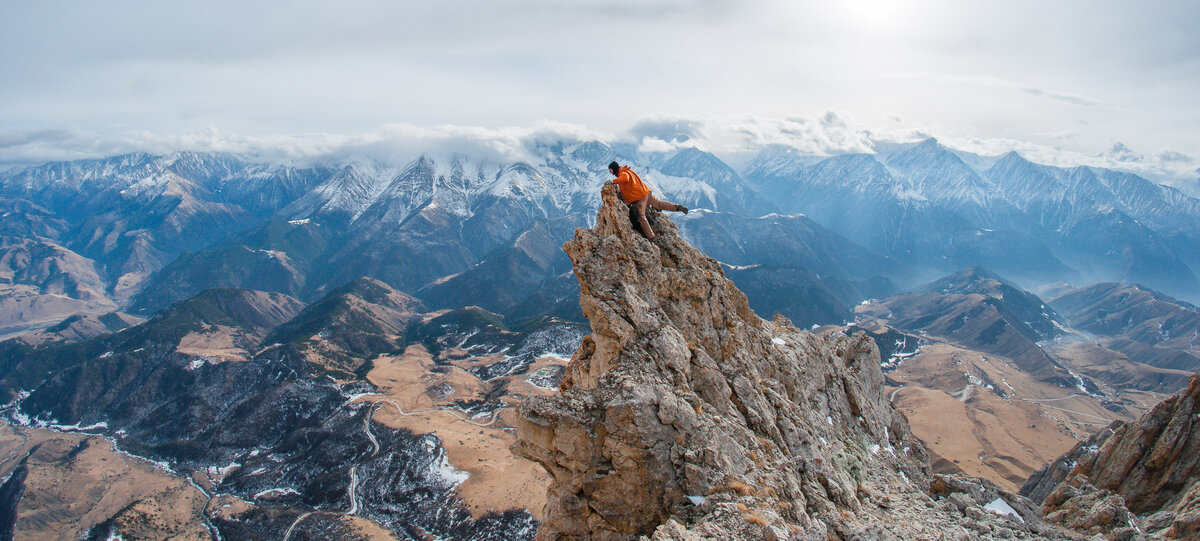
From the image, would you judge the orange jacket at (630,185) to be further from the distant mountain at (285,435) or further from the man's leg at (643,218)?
the distant mountain at (285,435)

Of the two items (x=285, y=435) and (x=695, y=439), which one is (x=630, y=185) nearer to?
(x=695, y=439)

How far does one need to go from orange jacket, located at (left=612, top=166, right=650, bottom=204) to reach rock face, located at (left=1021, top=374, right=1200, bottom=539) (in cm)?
3362

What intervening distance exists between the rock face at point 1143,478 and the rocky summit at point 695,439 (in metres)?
4.21

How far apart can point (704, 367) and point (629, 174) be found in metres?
11.5

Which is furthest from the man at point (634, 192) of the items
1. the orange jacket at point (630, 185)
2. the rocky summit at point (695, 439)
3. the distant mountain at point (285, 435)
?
the distant mountain at point (285, 435)

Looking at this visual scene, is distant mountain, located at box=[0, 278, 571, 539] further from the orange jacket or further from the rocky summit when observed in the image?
the orange jacket

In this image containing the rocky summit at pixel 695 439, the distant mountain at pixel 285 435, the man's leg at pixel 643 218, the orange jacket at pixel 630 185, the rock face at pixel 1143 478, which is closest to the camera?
the rocky summit at pixel 695 439

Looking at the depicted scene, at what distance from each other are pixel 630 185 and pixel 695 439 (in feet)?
47.3

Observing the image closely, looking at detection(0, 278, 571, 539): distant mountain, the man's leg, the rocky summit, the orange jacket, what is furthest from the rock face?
detection(0, 278, 571, 539): distant mountain

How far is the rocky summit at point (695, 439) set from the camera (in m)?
19.5

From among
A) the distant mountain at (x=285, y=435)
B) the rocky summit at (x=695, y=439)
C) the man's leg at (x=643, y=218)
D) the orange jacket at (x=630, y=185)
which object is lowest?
the distant mountain at (x=285, y=435)

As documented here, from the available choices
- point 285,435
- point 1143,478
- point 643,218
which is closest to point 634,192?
point 643,218

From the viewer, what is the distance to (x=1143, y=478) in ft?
134

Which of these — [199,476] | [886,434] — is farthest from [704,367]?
[199,476]
